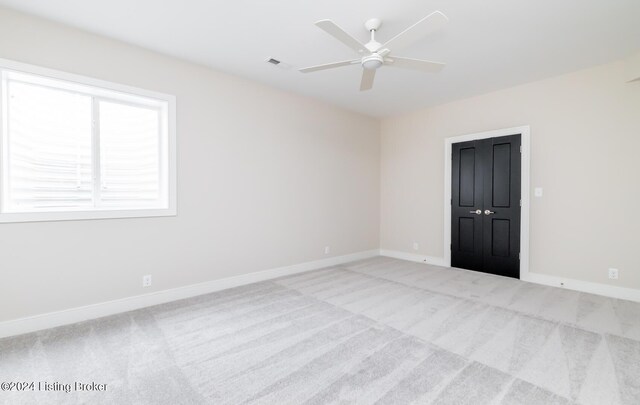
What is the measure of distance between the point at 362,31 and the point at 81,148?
3017 mm

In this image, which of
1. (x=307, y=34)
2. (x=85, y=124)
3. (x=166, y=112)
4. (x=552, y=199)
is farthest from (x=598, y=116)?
(x=85, y=124)

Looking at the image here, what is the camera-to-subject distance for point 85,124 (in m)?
2.88

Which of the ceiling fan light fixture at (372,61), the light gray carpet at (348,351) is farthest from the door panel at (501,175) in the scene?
the ceiling fan light fixture at (372,61)

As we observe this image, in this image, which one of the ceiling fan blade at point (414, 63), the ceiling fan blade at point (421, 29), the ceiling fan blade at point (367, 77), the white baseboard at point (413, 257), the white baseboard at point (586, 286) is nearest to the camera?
the ceiling fan blade at point (421, 29)

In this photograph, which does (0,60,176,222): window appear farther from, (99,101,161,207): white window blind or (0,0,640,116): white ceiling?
(0,0,640,116): white ceiling

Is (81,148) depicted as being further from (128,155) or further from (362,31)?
(362,31)

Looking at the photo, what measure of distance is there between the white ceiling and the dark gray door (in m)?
1.11

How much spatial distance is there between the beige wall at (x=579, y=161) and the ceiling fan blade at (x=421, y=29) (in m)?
2.86

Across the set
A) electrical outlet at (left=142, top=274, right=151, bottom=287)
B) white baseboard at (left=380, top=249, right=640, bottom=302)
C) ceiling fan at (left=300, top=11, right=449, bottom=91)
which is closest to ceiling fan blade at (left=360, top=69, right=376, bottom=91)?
ceiling fan at (left=300, top=11, right=449, bottom=91)

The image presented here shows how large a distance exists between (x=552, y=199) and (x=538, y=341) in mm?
2377

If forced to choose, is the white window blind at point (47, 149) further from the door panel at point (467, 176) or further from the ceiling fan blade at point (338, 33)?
the door panel at point (467, 176)

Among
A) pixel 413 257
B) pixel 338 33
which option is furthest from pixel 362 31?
pixel 413 257

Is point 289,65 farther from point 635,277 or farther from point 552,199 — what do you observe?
point 635,277

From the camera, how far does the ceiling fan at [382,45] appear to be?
1968 millimetres
